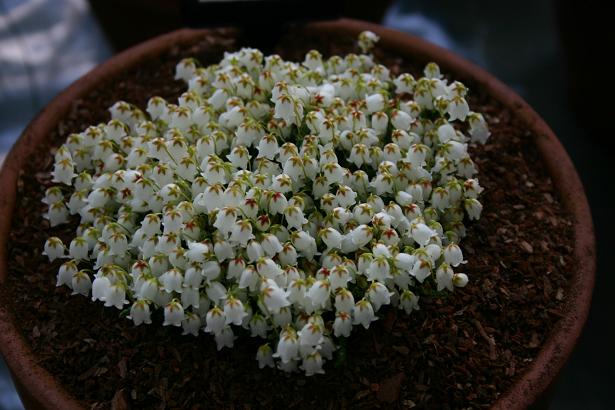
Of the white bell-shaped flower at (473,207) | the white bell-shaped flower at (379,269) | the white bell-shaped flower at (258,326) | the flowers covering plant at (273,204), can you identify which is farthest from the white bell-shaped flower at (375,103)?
the white bell-shaped flower at (258,326)

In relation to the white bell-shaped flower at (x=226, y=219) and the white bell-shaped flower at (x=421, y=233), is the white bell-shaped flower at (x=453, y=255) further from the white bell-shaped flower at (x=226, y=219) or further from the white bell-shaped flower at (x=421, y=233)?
the white bell-shaped flower at (x=226, y=219)

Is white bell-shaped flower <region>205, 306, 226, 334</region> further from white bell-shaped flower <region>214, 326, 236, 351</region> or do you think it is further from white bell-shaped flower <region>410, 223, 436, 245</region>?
white bell-shaped flower <region>410, 223, 436, 245</region>

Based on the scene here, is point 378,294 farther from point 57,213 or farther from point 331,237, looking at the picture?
point 57,213

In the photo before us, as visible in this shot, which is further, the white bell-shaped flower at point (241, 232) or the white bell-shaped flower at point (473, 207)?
the white bell-shaped flower at point (473, 207)

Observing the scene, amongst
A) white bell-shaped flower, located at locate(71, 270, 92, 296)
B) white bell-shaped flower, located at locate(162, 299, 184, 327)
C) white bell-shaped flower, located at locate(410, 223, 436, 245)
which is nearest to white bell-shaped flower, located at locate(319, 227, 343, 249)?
white bell-shaped flower, located at locate(410, 223, 436, 245)

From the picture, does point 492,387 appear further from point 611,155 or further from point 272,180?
point 611,155
